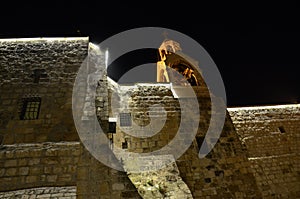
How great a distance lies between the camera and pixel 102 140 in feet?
20.8

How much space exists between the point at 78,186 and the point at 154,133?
382 cm

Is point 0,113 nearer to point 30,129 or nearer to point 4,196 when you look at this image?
point 30,129

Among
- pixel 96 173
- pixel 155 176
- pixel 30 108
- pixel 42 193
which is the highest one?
pixel 30 108

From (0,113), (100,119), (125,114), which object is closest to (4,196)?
(0,113)

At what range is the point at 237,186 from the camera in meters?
8.23

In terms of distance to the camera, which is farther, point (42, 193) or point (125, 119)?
point (125, 119)

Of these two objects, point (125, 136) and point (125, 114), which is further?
point (125, 114)

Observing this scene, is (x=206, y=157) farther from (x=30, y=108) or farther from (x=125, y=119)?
(x=30, y=108)

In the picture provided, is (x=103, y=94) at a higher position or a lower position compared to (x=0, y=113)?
higher

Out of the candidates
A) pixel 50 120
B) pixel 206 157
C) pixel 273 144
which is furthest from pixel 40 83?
pixel 273 144

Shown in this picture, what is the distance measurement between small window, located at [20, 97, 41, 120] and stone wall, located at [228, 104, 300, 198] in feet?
32.5

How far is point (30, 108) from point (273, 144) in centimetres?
1171

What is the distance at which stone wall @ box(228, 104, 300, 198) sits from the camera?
10.7 metres

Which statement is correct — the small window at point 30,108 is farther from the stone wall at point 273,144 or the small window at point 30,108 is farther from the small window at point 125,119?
the stone wall at point 273,144
